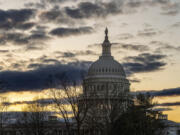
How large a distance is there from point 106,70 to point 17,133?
40652mm

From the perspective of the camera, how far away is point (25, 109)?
123m

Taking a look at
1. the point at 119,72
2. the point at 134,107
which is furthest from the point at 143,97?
the point at 119,72

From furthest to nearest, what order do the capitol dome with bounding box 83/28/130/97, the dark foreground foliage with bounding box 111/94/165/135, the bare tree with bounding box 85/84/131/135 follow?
the capitol dome with bounding box 83/28/130/97
the bare tree with bounding box 85/84/131/135
the dark foreground foliage with bounding box 111/94/165/135

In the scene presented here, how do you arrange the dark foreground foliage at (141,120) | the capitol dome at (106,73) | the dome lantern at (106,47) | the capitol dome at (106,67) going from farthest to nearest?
1. the dome lantern at (106,47)
2. the capitol dome at (106,67)
3. the capitol dome at (106,73)
4. the dark foreground foliage at (141,120)

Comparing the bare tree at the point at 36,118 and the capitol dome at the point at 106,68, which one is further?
the capitol dome at the point at 106,68

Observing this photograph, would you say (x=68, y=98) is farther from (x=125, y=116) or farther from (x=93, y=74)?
(x=93, y=74)

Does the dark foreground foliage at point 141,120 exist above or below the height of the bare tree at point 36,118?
below

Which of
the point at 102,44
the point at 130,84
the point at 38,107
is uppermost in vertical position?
the point at 102,44

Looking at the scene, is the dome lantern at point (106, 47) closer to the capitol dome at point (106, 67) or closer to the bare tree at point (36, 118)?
the capitol dome at point (106, 67)

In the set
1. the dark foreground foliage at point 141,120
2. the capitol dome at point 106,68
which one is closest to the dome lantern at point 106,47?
the capitol dome at point 106,68

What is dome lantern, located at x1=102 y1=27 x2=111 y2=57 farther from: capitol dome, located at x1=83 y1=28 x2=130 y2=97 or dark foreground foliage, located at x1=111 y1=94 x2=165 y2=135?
dark foreground foliage, located at x1=111 y1=94 x2=165 y2=135

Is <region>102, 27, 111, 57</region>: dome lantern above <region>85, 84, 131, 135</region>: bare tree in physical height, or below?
above

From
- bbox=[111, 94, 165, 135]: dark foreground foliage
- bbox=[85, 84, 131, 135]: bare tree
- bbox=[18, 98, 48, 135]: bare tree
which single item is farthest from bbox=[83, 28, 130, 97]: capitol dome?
bbox=[111, 94, 165, 135]: dark foreground foliage

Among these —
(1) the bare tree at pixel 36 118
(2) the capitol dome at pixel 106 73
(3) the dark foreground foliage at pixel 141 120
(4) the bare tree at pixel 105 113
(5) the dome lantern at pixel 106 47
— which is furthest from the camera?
(5) the dome lantern at pixel 106 47
